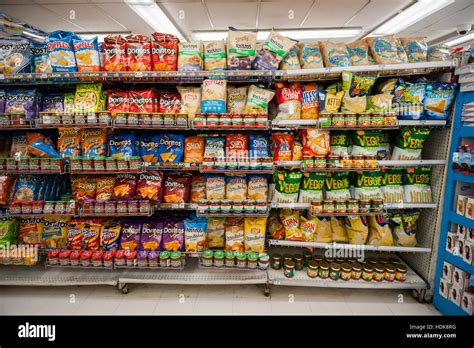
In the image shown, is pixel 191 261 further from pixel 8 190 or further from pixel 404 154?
pixel 404 154

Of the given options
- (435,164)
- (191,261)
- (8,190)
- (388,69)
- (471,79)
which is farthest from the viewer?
(191,261)

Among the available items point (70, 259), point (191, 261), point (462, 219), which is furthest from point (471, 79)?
point (70, 259)

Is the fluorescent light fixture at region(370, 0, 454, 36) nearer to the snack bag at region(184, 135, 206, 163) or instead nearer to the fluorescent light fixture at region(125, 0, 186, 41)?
the fluorescent light fixture at region(125, 0, 186, 41)

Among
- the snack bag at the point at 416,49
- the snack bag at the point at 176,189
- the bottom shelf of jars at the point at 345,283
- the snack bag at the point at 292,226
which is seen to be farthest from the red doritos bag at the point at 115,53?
the snack bag at the point at 416,49

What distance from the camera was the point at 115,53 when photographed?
227 centimetres

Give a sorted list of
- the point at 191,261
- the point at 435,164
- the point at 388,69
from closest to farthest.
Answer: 1. the point at 388,69
2. the point at 435,164
3. the point at 191,261

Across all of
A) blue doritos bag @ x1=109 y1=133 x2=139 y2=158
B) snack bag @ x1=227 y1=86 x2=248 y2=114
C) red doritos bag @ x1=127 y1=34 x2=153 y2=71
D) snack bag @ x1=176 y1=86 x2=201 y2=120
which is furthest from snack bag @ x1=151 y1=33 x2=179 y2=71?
blue doritos bag @ x1=109 y1=133 x2=139 y2=158

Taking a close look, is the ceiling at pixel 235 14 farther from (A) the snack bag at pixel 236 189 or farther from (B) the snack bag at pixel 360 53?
(A) the snack bag at pixel 236 189

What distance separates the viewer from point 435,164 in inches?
92.7

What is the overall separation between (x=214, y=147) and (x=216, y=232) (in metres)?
0.91

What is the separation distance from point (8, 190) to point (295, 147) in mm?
3000

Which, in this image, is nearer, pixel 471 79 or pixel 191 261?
pixel 471 79

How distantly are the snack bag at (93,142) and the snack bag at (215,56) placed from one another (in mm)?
1261

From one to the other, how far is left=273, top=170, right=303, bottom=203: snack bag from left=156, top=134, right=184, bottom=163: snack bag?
102cm
